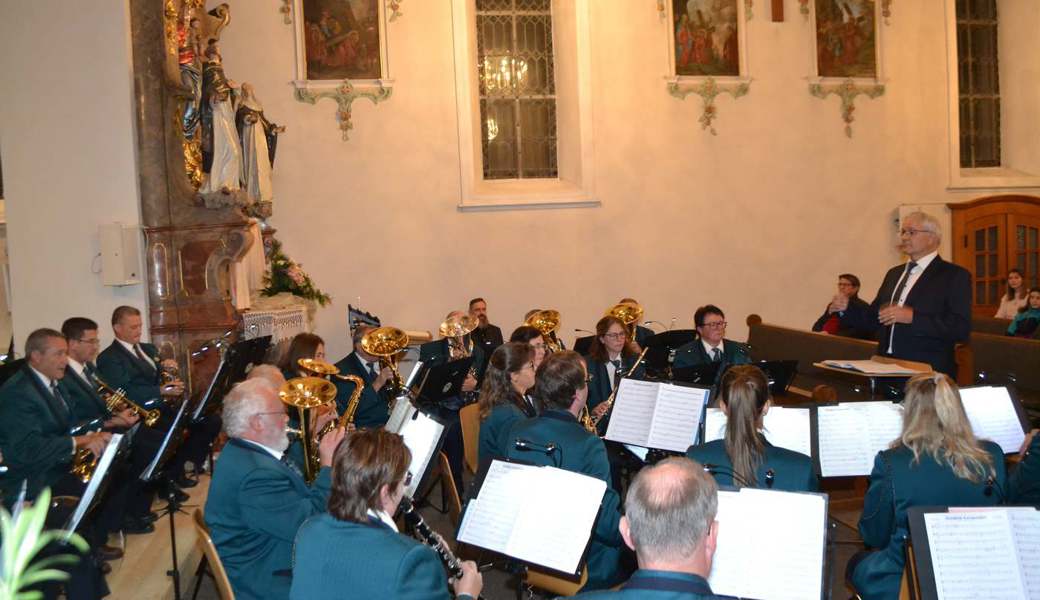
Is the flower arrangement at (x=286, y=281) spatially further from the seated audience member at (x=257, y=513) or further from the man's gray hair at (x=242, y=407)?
the seated audience member at (x=257, y=513)

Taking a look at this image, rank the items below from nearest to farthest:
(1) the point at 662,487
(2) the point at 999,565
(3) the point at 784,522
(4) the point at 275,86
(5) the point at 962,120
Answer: (1) the point at 662,487, (2) the point at 999,565, (3) the point at 784,522, (4) the point at 275,86, (5) the point at 962,120

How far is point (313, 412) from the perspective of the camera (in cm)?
470

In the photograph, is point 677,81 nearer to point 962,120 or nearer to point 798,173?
point 798,173

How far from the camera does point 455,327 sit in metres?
8.29

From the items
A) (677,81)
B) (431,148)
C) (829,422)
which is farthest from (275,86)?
(829,422)

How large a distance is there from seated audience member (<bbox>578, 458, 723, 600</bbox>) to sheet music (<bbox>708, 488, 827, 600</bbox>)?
0.99 meters

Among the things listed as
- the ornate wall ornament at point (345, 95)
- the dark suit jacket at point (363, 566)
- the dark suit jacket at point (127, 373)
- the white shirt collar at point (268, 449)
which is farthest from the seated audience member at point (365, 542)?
the ornate wall ornament at point (345, 95)

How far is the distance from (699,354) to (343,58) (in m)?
6.59

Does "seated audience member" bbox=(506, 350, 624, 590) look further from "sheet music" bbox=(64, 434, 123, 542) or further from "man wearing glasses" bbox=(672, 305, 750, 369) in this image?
"man wearing glasses" bbox=(672, 305, 750, 369)

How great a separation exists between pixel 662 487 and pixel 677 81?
10.8 meters

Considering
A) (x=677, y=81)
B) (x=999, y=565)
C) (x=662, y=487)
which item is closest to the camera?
(x=662, y=487)

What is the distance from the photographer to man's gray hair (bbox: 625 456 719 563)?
216 cm

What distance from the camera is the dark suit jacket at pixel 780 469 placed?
365 cm

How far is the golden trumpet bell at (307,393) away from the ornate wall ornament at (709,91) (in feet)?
29.1
